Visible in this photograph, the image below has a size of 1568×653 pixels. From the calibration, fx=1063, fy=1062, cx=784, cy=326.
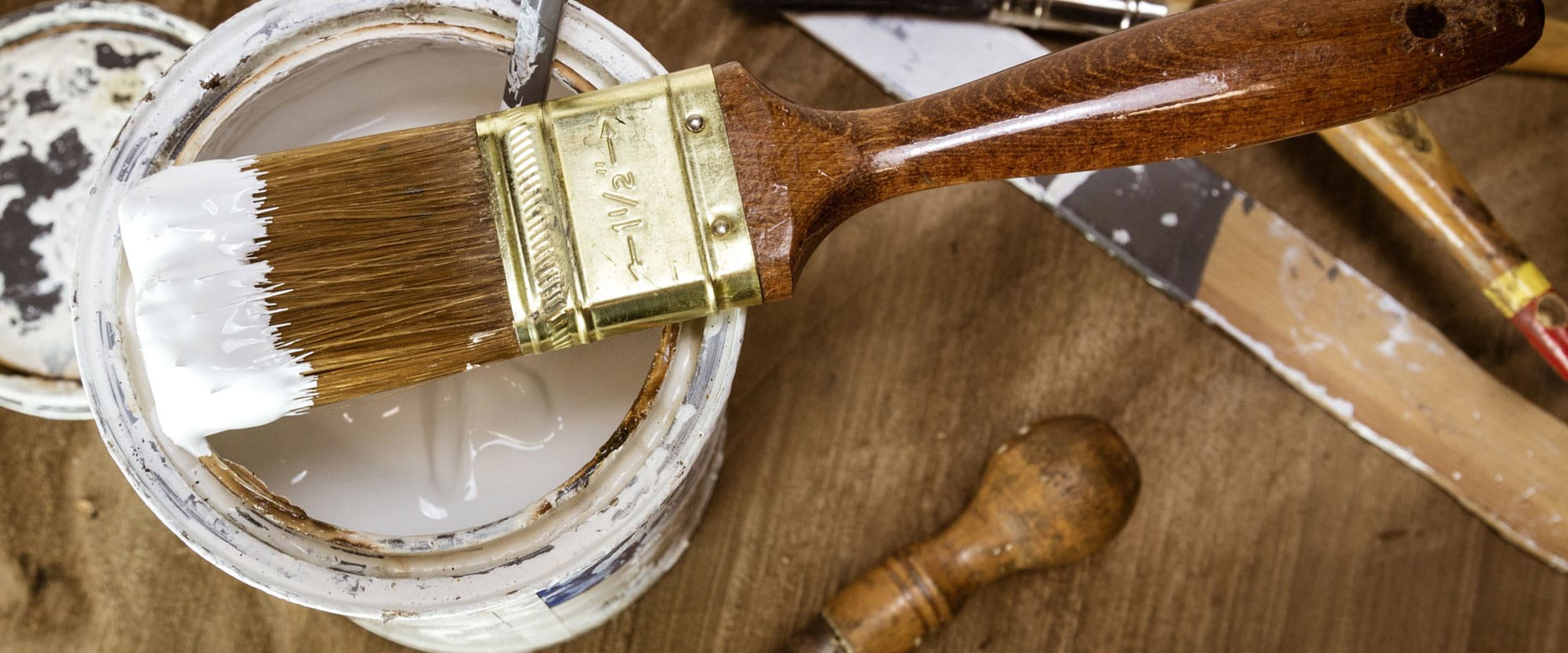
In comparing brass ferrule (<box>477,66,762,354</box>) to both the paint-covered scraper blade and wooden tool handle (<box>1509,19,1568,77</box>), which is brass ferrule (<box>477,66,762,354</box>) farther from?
wooden tool handle (<box>1509,19,1568,77</box>)

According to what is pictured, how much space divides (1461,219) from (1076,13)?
345 mm

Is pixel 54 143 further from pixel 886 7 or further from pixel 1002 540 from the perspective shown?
pixel 1002 540

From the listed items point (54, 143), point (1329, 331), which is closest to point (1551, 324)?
point (1329, 331)

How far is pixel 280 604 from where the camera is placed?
2.80 feet

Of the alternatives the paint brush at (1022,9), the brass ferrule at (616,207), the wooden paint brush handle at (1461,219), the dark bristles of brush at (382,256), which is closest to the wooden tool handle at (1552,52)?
the wooden paint brush handle at (1461,219)

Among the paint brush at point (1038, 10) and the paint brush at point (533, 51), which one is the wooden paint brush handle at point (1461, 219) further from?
the paint brush at point (533, 51)

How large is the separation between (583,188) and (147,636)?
605 mm

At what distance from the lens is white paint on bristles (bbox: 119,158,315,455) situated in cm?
52

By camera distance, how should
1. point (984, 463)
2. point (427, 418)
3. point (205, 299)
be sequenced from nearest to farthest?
point (205, 299) < point (427, 418) < point (984, 463)

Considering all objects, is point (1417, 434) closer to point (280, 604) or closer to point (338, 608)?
point (338, 608)

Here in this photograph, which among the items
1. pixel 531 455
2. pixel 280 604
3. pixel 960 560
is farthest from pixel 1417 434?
pixel 280 604

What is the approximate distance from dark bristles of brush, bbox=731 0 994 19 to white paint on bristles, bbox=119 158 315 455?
480mm

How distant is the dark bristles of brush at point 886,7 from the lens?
0.89 meters

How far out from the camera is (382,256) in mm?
536
